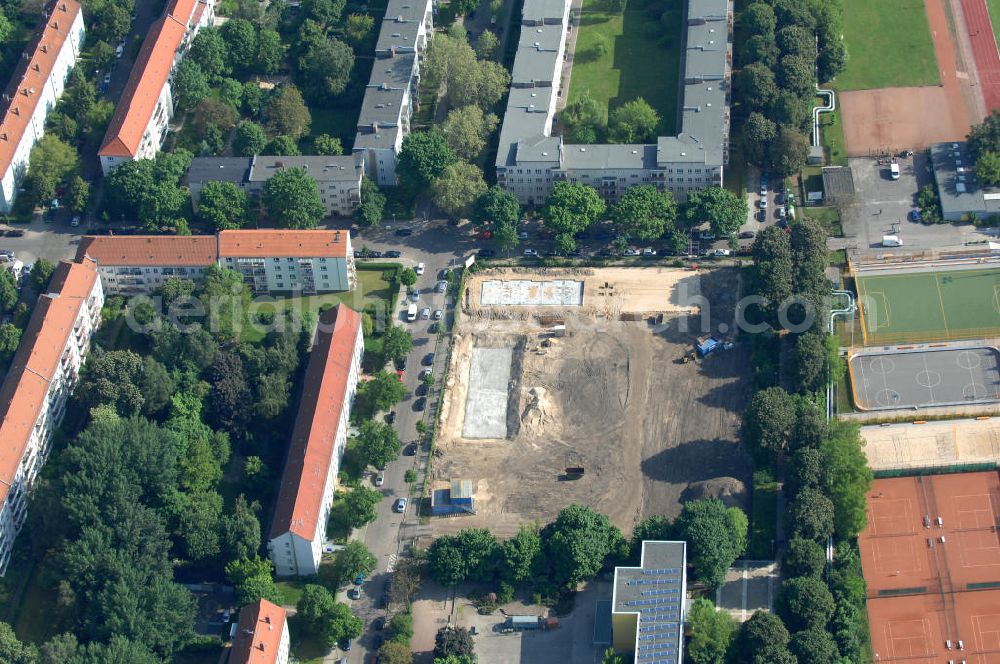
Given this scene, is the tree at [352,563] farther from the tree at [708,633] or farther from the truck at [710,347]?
the truck at [710,347]

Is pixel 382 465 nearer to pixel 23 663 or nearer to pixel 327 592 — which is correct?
pixel 327 592

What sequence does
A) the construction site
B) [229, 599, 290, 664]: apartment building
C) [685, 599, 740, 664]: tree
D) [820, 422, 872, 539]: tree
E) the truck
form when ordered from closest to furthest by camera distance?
[229, 599, 290, 664]: apartment building
[685, 599, 740, 664]: tree
[820, 422, 872, 539]: tree
the construction site
the truck

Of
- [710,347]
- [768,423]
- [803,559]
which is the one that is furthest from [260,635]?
[710,347]

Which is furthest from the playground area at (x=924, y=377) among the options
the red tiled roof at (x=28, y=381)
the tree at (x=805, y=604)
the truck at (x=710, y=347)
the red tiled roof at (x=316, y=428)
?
the red tiled roof at (x=28, y=381)

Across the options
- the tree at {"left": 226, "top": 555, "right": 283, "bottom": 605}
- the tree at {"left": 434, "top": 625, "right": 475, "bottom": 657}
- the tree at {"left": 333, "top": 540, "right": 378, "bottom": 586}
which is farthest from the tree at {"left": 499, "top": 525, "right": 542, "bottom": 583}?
the tree at {"left": 226, "top": 555, "right": 283, "bottom": 605}

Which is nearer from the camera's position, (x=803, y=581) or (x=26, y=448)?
(x=803, y=581)

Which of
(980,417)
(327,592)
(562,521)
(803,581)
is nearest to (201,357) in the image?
(327,592)

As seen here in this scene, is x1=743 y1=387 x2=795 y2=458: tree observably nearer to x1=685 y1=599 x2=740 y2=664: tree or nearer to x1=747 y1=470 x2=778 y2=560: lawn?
x1=747 y1=470 x2=778 y2=560: lawn
